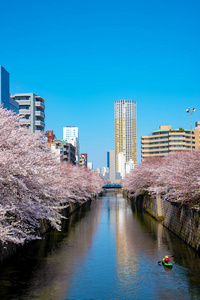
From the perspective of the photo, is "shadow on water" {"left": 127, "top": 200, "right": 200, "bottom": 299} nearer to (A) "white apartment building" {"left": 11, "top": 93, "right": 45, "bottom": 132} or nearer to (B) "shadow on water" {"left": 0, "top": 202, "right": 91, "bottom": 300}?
(B) "shadow on water" {"left": 0, "top": 202, "right": 91, "bottom": 300}

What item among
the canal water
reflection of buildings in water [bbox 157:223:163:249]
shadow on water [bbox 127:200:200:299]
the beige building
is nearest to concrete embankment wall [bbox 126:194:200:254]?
shadow on water [bbox 127:200:200:299]

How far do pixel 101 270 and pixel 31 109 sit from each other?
2768 inches

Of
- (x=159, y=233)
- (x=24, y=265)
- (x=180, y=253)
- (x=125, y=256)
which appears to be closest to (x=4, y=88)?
(x=159, y=233)

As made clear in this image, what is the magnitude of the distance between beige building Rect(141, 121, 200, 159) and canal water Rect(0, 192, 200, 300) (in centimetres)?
12122

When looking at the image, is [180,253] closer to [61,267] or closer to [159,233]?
[61,267]

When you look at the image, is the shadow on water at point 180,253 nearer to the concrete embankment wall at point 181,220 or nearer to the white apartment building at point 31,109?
the concrete embankment wall at point 181,220

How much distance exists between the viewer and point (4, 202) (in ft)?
68.0

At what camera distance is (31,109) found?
92.9 meters

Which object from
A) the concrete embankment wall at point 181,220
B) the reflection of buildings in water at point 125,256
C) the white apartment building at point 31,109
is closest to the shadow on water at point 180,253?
the concrete embankment wall at point 181,220

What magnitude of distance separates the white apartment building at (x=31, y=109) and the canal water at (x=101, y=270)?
53.8 m

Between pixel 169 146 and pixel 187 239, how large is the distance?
12840cm

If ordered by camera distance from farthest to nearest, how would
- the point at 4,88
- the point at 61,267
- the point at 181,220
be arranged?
the point at 4,88 < the point at 181,220 < the point at 61,267

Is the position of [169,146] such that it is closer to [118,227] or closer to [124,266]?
[118,227]

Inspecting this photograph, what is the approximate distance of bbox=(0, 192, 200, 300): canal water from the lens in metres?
22.1
